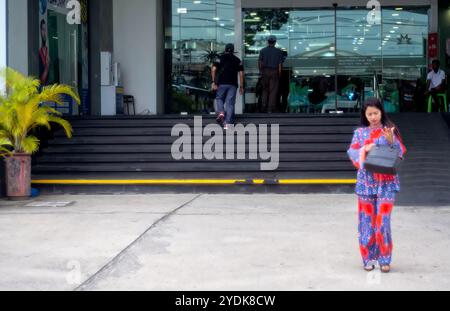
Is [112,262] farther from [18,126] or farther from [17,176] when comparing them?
[18,126]

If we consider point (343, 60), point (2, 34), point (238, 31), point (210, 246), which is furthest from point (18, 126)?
point (343, 60)

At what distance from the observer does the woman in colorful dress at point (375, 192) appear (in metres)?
5.89

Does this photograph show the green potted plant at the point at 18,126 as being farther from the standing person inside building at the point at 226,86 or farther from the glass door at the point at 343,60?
the glass door at the point at 343,60

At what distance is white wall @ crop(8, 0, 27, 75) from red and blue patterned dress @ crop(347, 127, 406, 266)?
8172 mm

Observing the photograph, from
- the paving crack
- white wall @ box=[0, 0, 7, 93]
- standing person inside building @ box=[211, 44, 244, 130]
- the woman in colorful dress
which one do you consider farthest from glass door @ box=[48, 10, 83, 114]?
the woman in colorful dress

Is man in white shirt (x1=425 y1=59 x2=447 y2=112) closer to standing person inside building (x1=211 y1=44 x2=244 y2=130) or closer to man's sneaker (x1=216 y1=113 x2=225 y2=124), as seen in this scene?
standing person inside building (x1=211 y1=44 x2=244 y2=130)

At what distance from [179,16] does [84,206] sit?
10.5m

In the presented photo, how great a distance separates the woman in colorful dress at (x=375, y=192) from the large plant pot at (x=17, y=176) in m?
6.78

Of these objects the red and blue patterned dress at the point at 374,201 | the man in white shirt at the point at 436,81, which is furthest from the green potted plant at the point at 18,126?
the man in white shirt at the point at 436,81

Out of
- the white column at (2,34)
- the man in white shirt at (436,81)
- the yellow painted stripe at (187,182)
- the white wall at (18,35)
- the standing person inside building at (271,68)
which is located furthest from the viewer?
the man in white shirt at (436,81)

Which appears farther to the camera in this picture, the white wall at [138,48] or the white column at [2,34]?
the white wall at [138,48]

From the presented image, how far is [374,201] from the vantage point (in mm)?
5977

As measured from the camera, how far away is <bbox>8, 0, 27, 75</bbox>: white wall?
1245 centimetres

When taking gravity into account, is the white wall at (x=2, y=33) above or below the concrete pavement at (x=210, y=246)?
above
